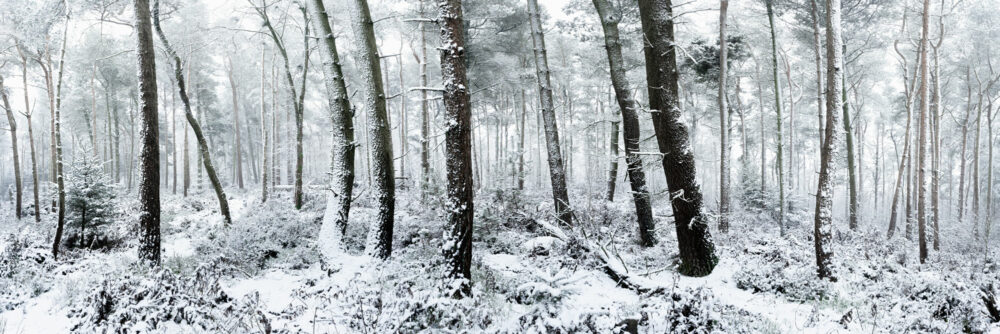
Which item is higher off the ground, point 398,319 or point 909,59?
point 909,59

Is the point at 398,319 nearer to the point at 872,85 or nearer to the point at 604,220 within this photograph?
the point at 604,220

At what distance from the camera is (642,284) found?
5098 mm

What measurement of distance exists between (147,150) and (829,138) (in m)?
10.4

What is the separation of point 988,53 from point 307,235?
80.3 ft

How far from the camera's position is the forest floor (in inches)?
161

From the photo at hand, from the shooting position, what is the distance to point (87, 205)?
27.9ft

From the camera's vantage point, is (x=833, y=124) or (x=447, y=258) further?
(x=833, y=124)

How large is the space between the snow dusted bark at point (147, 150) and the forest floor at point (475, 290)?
45 cm

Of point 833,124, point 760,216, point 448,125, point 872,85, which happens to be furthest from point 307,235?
point 872,85

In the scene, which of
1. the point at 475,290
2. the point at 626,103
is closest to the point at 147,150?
the point at 475,290

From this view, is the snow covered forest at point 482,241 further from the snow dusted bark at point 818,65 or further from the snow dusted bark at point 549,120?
the snow dusted bark at point 818,65

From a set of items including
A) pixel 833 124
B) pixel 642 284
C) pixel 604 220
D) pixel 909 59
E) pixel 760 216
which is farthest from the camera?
pixel 909 59

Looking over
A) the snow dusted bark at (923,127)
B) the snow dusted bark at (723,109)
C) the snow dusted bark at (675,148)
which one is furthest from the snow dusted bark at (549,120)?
the snow dusted bark at (923,127)

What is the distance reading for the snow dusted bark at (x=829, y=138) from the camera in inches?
247
